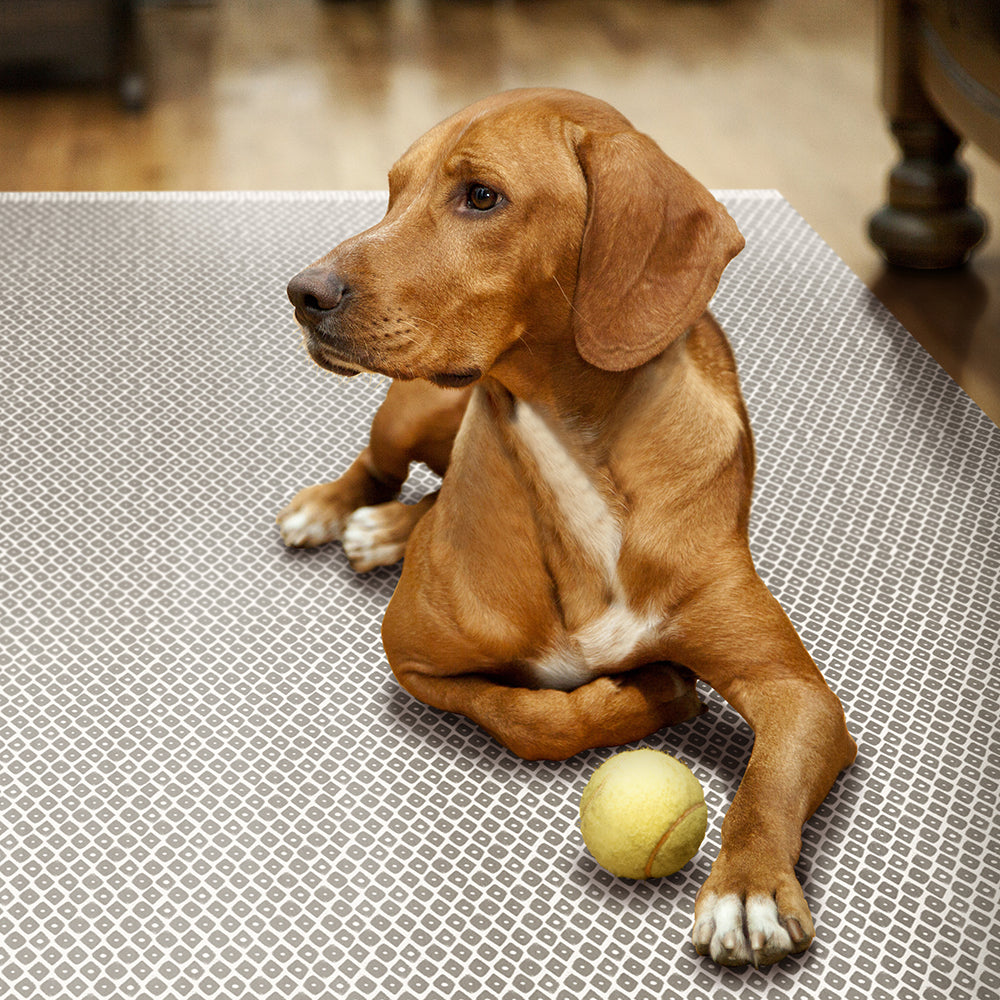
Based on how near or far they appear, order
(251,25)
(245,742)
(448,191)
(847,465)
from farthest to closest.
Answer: (251,25)
(847,465)
(245,742)
(448,191)

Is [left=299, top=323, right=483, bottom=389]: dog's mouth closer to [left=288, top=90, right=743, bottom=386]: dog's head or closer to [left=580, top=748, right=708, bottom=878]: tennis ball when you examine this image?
[left=288, top=90, right=743, bottom=386]: dog's head

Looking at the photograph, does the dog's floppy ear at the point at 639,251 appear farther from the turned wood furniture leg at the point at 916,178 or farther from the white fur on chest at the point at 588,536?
the turned wood furniture leg at the point at 916,178

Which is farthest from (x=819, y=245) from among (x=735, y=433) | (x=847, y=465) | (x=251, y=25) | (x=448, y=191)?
(x=251, y=25)

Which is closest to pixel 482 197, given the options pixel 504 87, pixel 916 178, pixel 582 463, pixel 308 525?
pixel 582 463

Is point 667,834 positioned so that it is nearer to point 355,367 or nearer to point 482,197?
point 355,367

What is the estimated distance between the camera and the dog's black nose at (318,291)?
1.30 metres

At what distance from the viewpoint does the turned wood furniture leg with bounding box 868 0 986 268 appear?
2.87 m

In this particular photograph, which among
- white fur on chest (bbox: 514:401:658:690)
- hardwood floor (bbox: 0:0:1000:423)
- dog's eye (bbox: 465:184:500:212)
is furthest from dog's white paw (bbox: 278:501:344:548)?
hardwood floor (bbox: 0:0:1000:423)

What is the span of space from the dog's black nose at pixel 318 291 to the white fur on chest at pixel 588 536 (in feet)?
0.87

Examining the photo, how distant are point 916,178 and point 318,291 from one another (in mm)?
2074

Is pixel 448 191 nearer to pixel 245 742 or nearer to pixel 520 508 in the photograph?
pixel 520 508

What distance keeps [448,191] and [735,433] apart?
0.47m

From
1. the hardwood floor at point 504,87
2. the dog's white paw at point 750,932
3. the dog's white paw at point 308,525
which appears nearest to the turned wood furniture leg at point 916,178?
the hardwood floor at point 504,87

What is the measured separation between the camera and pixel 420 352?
1.31 m
